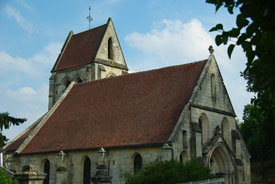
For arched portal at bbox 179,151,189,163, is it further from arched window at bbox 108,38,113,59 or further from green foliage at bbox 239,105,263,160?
green foliage at bbox 239,105,263,160

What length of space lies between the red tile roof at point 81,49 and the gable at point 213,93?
15.1 m

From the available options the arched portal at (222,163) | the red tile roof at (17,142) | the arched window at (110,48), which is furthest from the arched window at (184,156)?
the arched window at (110,48)

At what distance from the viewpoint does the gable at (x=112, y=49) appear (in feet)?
133

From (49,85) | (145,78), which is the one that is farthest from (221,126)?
(49,85)

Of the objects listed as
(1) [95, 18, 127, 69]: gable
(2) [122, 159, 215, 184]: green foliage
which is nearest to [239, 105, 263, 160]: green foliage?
(1) [95, 18, 127, 69]: gable

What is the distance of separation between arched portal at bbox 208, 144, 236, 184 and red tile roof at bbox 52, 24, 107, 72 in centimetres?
1727

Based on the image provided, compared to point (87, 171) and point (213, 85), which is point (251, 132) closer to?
point (213, 85)

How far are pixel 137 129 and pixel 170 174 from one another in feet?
31.1

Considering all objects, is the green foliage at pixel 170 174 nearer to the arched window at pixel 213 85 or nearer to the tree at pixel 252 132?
the arched window at pixel 213 85

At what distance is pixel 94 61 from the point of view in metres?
39.2

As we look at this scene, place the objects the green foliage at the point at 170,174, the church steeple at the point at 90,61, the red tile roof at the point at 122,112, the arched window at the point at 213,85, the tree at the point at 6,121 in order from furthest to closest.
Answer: the church steeple at the point at 90,61
the arched window at the point at 213,85
the red tile roof at the point at 122,112
the tree at the point at 6,121
the green foliage at the point at 170,174

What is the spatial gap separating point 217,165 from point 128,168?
652 cm

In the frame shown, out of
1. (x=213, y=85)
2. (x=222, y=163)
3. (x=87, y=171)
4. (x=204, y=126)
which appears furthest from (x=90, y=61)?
(x=222, y=163)

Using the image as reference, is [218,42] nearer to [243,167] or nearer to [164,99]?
[164,99]
